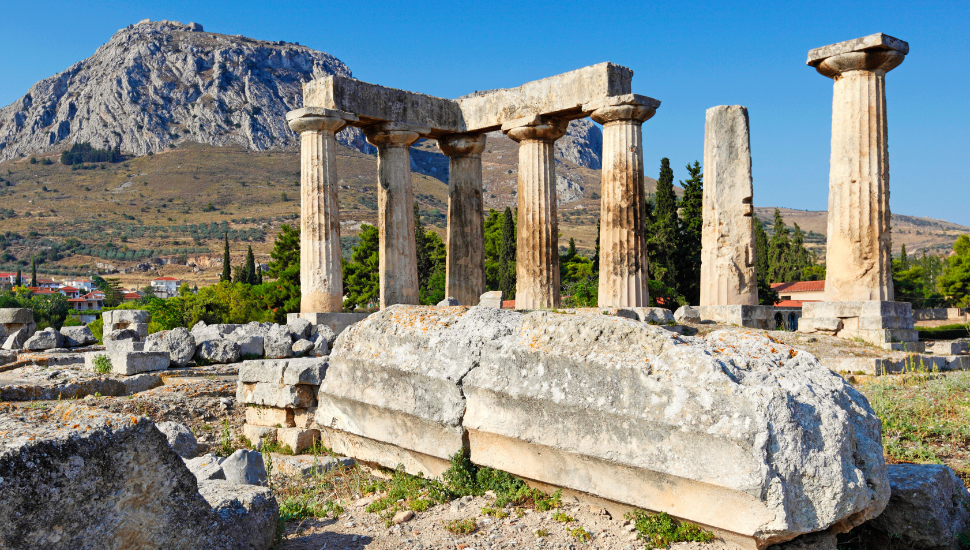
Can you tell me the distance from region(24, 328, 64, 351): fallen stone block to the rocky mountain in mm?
141405

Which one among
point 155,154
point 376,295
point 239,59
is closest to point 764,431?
point 376,295

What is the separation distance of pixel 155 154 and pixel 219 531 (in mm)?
158739

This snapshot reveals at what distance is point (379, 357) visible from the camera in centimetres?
609

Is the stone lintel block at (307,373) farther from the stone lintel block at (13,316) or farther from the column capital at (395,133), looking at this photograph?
the stone lintel block at (13,316)

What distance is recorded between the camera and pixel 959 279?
171 ft

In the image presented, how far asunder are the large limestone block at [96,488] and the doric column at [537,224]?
14.5 m

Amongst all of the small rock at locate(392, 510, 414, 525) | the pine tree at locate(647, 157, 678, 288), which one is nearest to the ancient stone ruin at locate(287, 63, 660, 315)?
the small rock at locate(392, 510, 414, 525)

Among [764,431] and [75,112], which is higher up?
[75,112]

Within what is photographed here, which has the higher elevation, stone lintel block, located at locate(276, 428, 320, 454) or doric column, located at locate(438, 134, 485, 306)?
doric column, located at locate(438, 134, 485, 306)

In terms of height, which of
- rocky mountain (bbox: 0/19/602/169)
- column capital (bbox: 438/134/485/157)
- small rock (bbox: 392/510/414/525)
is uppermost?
rocky mountain (bbox: 0/19/602/169)

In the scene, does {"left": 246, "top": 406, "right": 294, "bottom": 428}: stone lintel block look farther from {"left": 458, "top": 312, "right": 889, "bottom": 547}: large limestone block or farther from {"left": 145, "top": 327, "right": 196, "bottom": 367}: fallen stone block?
{"left": 145, "top": 327, "right": 196, "bottom": 367}: fallen stone block

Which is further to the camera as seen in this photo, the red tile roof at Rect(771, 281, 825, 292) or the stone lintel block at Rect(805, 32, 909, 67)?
the red tile roof at Rect(771, 281, 825, 292)

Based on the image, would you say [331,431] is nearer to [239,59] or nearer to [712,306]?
[712,306]

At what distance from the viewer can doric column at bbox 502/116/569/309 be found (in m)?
18.4
